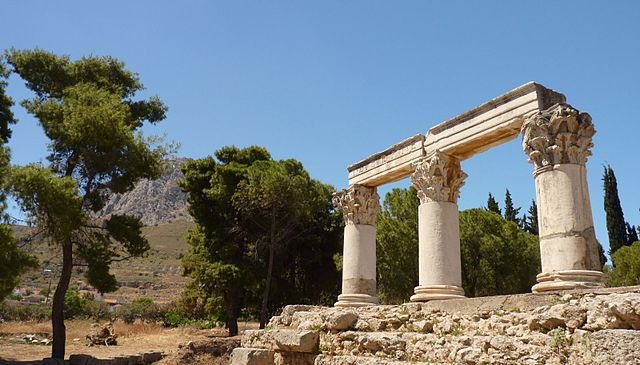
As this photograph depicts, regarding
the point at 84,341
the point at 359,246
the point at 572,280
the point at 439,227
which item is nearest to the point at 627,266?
the point at 359,246

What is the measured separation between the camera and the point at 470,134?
1099cm

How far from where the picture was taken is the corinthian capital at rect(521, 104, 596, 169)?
8844 millimetres

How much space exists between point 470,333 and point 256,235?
20.1m

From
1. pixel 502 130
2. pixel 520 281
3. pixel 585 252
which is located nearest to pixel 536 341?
pixel 585 252

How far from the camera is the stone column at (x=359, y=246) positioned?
14102mm

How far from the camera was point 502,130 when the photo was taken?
10.4 m

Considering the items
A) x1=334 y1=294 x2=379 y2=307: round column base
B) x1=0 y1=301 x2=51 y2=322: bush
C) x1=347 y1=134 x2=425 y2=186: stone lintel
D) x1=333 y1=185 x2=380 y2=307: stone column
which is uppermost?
x1=347 y1=134 x2=425 y2=186: stone lintel

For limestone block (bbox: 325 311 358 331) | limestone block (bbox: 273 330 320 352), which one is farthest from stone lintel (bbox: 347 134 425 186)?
limestone block (bbox: 273 330 320 352)

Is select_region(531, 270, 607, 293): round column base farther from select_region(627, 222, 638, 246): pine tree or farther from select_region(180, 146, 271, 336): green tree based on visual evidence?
select_region(627, 222, 638, 246): pine tree

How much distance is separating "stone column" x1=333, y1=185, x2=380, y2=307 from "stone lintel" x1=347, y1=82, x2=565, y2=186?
56 cm

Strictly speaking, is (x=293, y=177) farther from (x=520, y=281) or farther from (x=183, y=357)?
(x=520, y=281)

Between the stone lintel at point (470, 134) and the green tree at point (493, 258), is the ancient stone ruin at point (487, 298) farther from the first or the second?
the green tree at point (493, 258)

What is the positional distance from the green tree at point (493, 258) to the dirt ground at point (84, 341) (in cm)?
1369

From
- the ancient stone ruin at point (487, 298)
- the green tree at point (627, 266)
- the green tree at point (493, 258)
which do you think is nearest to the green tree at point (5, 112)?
the ancient stone ruin at point (487, 298)
